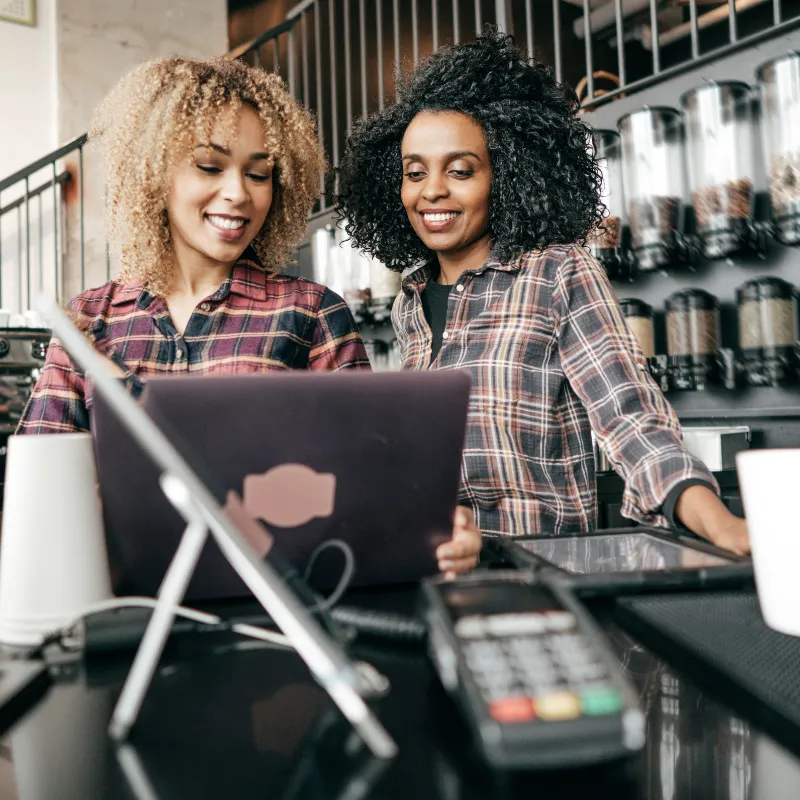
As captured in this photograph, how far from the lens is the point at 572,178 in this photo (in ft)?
4.77

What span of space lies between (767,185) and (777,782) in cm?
148

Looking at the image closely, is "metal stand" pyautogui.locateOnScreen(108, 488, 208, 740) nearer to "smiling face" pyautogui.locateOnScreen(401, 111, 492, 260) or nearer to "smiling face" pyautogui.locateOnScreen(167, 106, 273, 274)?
"smiling face" pyautogui.locateOnScreen(167, 106, 273, 274)

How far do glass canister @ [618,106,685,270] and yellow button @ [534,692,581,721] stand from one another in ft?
4.91

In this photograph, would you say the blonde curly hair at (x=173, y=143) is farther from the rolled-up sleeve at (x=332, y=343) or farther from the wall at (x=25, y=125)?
the wall at (x=25, y=125)

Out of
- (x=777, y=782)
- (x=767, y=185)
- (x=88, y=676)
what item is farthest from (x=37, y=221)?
(x=777, y=782)

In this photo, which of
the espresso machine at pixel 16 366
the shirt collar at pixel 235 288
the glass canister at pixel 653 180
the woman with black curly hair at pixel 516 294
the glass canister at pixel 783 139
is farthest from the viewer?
the espresso machine at pixel 16 366

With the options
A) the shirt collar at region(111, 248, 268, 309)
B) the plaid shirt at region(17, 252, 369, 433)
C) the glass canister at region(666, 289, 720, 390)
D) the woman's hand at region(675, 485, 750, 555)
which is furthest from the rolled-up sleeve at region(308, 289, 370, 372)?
the glass canister at region(666, 289, 720, 390)

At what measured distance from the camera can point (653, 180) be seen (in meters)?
1.74

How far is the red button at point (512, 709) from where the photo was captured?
0.34 m

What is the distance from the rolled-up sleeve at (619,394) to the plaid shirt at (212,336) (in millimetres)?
380

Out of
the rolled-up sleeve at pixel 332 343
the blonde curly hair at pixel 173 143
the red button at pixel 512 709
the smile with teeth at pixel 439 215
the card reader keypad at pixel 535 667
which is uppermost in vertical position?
the blonde curly hair at pixel 173 143

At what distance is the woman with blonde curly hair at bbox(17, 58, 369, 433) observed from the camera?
1.21 m

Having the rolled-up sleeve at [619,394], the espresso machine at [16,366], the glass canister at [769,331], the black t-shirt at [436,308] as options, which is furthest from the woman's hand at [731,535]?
the espresso machine at [16,366]

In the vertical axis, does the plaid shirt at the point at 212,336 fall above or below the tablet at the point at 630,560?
above
